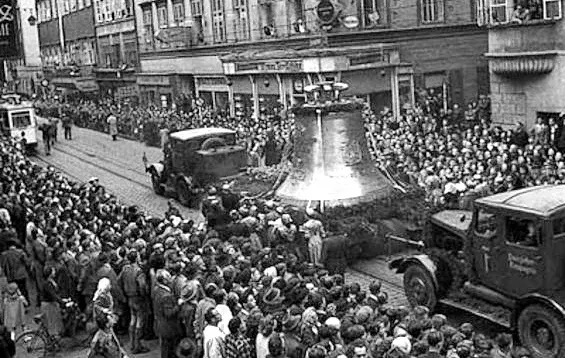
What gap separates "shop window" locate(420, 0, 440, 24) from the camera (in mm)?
38156

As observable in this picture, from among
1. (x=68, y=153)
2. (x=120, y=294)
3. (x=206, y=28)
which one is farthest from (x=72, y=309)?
(x=206, y=28)

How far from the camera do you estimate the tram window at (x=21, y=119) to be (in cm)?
4454

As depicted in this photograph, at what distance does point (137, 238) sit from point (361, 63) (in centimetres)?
1939

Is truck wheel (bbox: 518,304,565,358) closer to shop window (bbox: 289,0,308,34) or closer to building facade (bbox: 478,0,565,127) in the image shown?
building facade (bbox: 478,0,565,127)

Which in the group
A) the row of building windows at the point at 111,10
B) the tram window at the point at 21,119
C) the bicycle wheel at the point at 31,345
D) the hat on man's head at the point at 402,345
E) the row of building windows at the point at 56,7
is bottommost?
the bicycle wheel at the point at 31,345

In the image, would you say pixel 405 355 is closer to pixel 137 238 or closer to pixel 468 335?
pixel 468 335

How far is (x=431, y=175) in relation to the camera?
74.3 ft

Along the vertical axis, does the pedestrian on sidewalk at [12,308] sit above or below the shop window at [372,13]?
below

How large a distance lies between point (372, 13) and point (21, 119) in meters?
17.9

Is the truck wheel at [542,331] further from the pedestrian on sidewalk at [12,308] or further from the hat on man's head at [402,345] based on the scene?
the pedestrian on sidewalk at [12,308]

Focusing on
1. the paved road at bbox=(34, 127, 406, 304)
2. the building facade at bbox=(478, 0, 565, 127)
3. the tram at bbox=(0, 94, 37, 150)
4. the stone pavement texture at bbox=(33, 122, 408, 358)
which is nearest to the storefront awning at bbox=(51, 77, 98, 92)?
the stone pavement texture at bbox=(33, 122, 408, 358)

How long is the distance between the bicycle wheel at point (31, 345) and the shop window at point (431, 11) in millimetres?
25565

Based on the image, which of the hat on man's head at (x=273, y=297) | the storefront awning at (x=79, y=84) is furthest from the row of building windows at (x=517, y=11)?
the storefront awning at (x=79, y=84)

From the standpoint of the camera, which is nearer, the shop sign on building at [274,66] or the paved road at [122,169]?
the paved road at [122,169]
